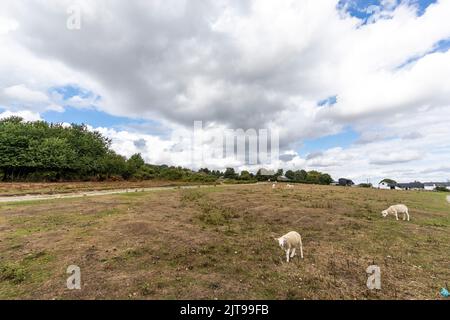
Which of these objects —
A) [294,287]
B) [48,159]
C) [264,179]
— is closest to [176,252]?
[294,287]

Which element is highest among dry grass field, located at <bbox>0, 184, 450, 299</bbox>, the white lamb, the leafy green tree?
the leafy green tree

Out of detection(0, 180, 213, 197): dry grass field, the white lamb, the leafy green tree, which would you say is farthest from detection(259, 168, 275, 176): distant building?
the white lamb

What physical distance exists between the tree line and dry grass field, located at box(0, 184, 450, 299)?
6018cm

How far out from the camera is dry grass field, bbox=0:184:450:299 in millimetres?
8242

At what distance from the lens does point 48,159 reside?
67.6m

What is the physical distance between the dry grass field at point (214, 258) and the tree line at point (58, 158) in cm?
6018

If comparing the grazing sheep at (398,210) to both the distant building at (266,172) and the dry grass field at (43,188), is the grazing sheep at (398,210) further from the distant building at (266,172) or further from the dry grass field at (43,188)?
the distant building at (266,172)

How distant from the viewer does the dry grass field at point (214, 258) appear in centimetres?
824

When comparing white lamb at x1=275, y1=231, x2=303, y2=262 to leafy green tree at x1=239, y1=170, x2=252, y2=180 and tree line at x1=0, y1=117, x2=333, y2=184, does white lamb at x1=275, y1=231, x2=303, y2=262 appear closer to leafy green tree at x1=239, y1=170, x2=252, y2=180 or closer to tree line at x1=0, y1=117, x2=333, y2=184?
tree line at x1=0, y1=117, x2=333, y2=184

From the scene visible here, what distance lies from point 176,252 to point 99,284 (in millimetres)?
3845

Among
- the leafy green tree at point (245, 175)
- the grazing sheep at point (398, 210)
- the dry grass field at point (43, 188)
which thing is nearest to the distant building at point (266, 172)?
the leafy green tree at point (245, 175)

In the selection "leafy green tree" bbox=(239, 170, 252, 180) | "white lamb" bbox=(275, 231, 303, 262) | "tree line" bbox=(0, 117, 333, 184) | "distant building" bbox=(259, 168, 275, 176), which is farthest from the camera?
"distant building" bbox=(259, 168, 275, 176)

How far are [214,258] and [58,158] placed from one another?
74.9 meters
